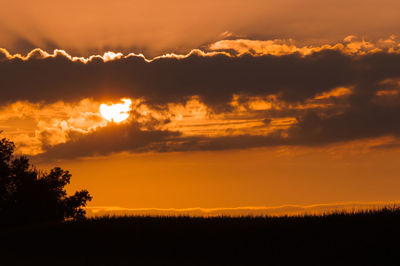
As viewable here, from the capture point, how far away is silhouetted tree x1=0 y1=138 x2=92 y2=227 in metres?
63.0

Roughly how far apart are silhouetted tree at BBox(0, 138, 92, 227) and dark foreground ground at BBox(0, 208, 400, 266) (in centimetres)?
2198

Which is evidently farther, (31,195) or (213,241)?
(31,195)

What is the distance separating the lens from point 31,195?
6406 cm

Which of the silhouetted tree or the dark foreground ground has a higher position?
the silhouetted tree

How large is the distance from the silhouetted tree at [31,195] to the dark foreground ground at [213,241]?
22.0m

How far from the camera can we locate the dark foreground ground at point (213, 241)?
31.6 meters

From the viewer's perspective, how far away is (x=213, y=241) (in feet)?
115

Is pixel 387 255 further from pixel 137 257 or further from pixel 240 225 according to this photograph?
pixel 137 257

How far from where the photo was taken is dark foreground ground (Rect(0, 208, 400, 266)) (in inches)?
1245

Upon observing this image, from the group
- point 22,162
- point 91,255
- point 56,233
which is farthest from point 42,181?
point 91,255

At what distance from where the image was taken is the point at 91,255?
35000 mm

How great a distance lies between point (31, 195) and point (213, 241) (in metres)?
35.6

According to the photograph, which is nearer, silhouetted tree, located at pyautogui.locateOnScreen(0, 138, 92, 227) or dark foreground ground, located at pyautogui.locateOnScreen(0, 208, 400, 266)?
dark foreground ground, located at pyautogui.locateOnScreen(0, 208, 400, 266)

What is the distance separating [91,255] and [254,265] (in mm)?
10753
